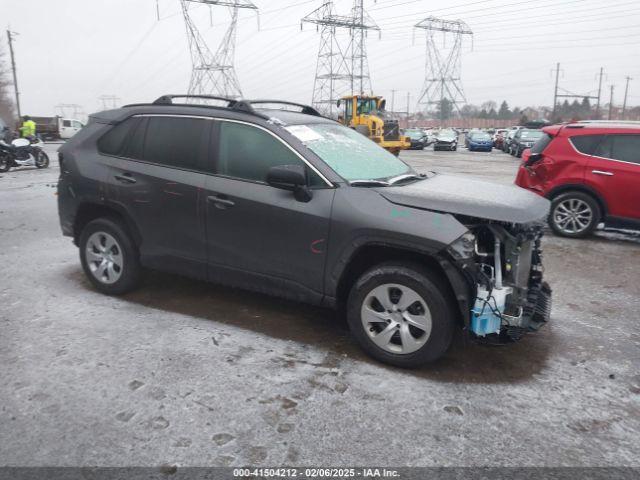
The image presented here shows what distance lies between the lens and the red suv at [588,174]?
6.94 meters

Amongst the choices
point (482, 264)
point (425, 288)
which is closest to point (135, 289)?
point (425, 288)

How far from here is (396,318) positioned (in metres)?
3.37

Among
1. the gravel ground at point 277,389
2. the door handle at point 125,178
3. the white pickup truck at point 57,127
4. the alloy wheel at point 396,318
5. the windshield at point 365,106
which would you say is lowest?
the gravel ground at point 277,389

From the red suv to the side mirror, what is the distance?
5.34m

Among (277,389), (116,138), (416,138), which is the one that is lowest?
(277,389)

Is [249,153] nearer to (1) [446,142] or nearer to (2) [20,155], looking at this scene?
(2) [20,155]

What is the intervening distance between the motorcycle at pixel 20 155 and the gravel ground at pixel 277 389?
13381mm

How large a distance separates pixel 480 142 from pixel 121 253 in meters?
32.1

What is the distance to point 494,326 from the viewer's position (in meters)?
3.25

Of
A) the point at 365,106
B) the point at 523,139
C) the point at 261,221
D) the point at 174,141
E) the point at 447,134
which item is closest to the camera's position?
the point at 261,221

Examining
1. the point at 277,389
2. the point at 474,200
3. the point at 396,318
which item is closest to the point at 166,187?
the point at 277,389

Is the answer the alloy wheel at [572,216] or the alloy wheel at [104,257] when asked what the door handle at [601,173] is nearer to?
the alloy wheel at [572,216]

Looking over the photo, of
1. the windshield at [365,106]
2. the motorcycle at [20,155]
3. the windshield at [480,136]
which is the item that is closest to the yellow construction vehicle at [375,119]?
the windshield at [365,106]

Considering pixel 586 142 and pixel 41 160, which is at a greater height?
pixel 586 142
